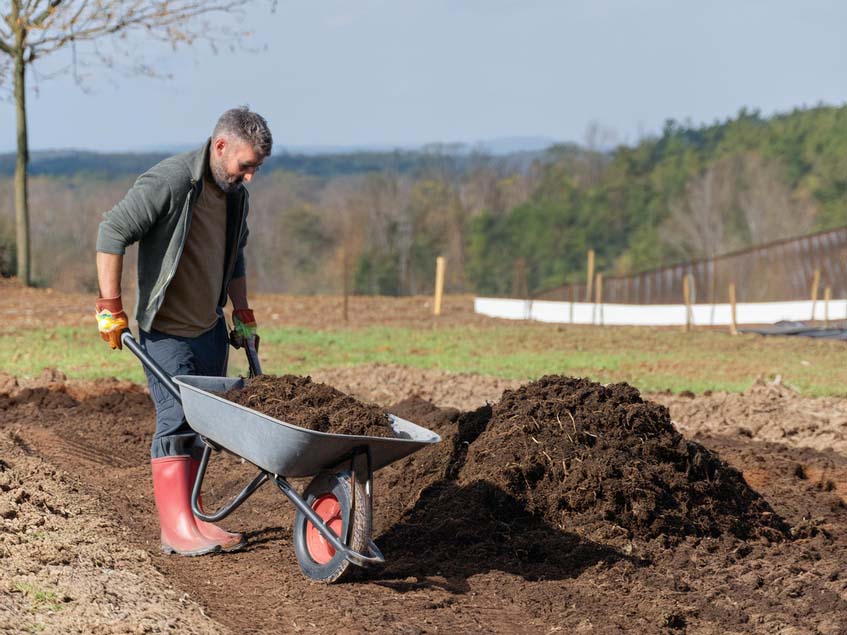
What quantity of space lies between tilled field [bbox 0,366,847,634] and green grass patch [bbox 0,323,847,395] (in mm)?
4772

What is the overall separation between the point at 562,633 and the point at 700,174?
68773 millimetres

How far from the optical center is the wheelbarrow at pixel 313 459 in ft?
12.5

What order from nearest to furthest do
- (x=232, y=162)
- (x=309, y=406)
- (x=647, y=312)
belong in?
1. (x=309, y=406)
2. (x=232, y=162)
3. (x=647, y=312)

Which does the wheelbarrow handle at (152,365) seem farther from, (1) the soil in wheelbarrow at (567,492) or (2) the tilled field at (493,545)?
(1) the soil in wheelbarrow at (567,492)

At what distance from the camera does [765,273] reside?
3459 centimetres

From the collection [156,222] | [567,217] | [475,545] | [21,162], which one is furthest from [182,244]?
[567,217]

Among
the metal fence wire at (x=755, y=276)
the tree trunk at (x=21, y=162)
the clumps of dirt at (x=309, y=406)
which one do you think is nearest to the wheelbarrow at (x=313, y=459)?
the clumps of dirt at (x=309, y=406)

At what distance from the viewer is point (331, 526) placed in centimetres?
419

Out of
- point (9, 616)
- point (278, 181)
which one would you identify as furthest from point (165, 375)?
point (278, 181)

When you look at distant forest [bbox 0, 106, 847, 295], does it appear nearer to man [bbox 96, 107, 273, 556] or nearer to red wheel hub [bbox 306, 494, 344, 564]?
man [bbox 96, 107, 273, 556]

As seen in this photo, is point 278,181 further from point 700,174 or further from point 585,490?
point 585,490

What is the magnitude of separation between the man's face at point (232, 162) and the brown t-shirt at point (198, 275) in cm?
12

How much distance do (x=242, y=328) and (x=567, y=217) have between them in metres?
65.6

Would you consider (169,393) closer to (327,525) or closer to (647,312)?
(327,525)
